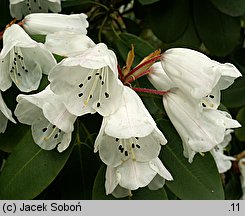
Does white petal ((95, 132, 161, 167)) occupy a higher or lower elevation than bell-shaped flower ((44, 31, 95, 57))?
lower

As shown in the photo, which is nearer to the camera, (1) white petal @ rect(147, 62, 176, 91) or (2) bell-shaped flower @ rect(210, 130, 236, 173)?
(1) white petal @ rect(147, 62, 176, 91)

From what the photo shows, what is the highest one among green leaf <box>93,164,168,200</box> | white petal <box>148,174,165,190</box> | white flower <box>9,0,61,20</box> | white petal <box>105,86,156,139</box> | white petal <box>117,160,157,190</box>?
white petal <box>105,86,156,139</box>

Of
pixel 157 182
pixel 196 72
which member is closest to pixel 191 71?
pixel 196 72

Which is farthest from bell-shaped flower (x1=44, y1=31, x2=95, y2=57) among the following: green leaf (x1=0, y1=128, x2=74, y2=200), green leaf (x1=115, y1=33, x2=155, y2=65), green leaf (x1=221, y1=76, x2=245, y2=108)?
green leaf (x1=221, y1=76, x2=245, y2=108)

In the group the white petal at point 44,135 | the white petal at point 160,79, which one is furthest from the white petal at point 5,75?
the white petal at point 160,79

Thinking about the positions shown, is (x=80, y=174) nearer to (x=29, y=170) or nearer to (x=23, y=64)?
(x=29, y=170)

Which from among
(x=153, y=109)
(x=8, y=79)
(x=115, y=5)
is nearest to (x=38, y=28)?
(x=8, y=79)

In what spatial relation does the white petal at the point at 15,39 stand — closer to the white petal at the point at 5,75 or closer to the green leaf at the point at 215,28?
the white petal at the point at 5,75

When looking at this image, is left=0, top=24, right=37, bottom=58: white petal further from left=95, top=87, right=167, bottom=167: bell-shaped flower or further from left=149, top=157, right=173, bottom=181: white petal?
left=149, top=157, right=173, bottom=181: white petal
